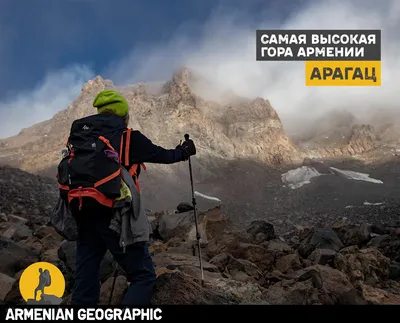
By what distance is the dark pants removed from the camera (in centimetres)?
416

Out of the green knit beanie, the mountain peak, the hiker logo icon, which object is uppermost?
the mountain peak

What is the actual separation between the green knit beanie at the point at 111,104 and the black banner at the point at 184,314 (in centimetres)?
212

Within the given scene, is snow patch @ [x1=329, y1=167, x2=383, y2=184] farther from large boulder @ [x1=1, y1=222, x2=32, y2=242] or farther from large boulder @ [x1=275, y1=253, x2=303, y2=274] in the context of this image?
large boulder @ [x1=275, y1=253, x2=303, y2=274]

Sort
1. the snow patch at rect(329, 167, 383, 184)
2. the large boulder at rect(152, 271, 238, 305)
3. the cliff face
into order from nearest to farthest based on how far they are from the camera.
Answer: the large boulder at rect(152, 271, 238, 305), the cliff face, the snow patch at rect(329, 167, 383, 184)

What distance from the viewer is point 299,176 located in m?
174

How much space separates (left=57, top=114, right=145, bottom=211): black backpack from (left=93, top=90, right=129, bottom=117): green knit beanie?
0.17m

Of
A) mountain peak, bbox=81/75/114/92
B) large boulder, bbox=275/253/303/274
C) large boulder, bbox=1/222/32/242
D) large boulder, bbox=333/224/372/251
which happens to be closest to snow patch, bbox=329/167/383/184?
mountain peak, bbox=81/75/114/92

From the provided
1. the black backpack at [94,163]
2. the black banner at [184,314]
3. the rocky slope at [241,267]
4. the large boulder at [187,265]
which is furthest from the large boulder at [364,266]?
the black backpack at [94,163]

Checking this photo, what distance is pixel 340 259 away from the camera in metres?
9.91

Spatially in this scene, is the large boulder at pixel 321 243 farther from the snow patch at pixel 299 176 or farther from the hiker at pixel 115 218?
the snow patch at pixel 299 176

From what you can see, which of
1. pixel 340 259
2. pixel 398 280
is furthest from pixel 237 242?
pixel 398 280

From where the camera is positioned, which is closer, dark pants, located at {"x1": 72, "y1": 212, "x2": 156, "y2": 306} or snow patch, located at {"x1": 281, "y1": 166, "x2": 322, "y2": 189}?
dark pants, located at {"x1": 72, "y1": 212, "x2": 156, "y2": 306}

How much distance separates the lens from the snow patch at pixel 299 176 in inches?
6552

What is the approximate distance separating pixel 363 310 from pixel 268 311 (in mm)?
1020
